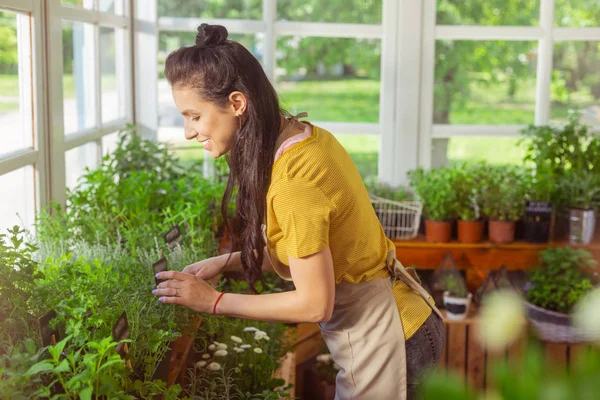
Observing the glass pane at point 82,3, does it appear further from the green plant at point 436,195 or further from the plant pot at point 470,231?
the plant pot at point 470,231

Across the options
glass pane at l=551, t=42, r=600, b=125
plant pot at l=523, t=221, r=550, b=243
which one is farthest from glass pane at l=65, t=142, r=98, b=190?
glass pane at l=551, t=42, r=600, b=125

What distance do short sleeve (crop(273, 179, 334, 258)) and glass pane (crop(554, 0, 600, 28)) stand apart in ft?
10.7

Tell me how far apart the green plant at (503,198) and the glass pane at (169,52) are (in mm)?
1475

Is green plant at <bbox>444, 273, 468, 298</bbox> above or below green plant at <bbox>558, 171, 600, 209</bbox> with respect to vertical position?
below

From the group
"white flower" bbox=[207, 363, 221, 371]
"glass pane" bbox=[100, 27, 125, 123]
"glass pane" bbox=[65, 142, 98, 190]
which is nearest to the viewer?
"white flower" bbox=[207, 363, 221, 371]

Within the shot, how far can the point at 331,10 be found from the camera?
4391 millimetres

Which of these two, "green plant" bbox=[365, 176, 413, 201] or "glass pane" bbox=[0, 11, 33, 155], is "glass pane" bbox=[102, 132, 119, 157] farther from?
"green plant" bbox=[365, 176, 413, 201]

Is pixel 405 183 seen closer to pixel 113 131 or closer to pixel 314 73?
pixel 314 73

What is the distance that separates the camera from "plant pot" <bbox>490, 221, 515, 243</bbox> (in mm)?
3992

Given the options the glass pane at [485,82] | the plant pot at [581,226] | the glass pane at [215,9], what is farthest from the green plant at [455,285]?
the glass pane at [215,9]

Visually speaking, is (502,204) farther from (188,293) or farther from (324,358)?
(188,293)

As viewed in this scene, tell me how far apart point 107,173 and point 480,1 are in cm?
235

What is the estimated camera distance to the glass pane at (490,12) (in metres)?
4.36

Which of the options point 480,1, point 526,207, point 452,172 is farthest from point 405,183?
point 480,1
